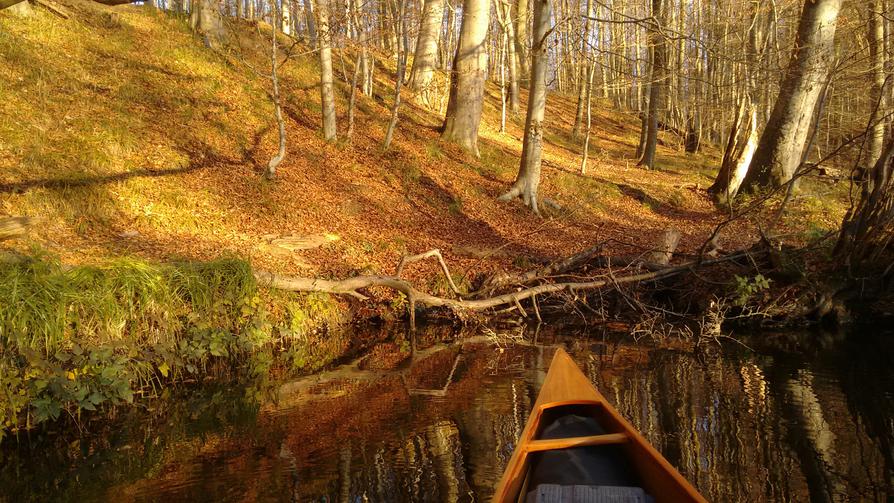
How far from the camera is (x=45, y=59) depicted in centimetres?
1409

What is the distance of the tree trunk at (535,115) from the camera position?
14.3 metres

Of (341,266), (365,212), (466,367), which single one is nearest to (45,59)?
(365,212)

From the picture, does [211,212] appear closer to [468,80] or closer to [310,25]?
[468,80]

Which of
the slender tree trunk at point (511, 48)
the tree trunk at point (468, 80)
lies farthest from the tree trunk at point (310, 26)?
the slender tree trunk at point (511, 48)

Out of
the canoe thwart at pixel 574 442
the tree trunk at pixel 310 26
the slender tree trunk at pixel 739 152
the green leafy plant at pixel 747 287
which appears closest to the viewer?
the canoe thwart at pixel 574 442

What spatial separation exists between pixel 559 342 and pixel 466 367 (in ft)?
6.43

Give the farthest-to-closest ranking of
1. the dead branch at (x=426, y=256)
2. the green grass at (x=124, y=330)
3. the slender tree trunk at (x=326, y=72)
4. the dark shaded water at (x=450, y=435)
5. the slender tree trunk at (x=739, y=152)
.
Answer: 1. the slender tree trunk at (x=739, y=152)
2. the slender tree trunk at (x=326, y=72)
3. the dead branch at (x=426, y=256)
4. the green grass at (x=124, y=330)
5. the dark shaded water at (x=450, y=435)

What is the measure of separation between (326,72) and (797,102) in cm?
1214

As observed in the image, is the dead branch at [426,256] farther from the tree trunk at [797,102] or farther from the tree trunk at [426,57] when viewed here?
the tree trunk at [426,57]

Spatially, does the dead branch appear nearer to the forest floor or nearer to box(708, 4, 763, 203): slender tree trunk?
the forest floor

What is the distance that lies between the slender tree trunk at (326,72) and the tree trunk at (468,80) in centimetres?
403

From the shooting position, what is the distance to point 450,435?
19.8 feet

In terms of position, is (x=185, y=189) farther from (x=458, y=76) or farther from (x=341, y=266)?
(x=458, y=76)

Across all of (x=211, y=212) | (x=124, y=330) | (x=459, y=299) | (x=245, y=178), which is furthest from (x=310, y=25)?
(x=124, y=330)
